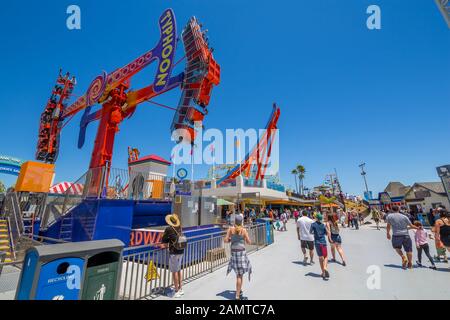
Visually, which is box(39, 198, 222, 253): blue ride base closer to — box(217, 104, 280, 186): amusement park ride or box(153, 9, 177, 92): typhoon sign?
box(153, 9, 177, 92): typhoon sign

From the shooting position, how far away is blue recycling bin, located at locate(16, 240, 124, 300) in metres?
2.56

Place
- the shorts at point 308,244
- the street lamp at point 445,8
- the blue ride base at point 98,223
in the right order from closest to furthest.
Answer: the shorts at point 308,244
the blue ride base at point 98,223
the street lamp at point 445,8

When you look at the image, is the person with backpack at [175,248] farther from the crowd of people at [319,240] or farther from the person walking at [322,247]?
the person walking at [322,247]

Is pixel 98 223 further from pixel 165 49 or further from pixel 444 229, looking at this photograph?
pixel 444 229

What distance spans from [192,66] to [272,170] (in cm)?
2544

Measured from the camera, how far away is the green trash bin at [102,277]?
3096 mm

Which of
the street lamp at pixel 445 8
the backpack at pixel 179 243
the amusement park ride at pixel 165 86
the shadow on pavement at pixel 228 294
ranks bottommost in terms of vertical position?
the shadow on pavement at pixel 228 294

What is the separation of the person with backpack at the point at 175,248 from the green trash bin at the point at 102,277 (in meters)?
1.20

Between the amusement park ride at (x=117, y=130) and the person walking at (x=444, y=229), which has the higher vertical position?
the amusement park ride at (x=117, y=130)

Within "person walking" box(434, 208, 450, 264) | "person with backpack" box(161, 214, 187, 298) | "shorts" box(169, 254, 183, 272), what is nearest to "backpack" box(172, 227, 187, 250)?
"person with backpack" box(161, 214, 187, 298)

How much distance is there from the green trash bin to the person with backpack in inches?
47.4

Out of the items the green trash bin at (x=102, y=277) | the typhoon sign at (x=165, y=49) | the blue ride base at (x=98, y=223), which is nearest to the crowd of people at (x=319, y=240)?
the green trash bin at (x=102, y=277)

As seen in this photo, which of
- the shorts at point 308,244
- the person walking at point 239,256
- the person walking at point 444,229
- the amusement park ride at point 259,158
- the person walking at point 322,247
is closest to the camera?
the person walking at point 239,256
